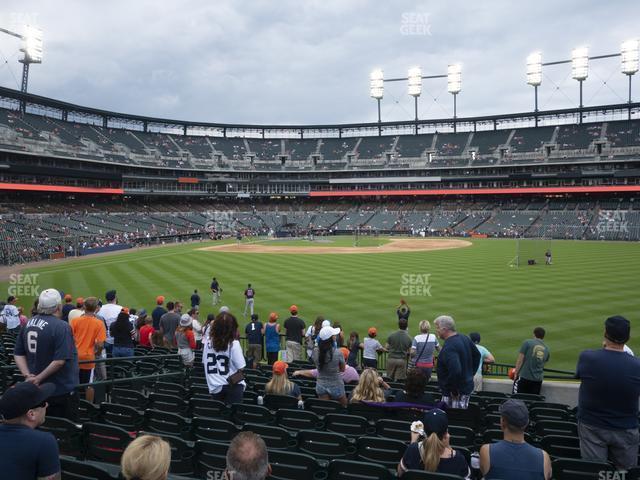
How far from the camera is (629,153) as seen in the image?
81562mm

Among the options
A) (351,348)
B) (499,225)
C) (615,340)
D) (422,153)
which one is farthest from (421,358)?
(422,153)

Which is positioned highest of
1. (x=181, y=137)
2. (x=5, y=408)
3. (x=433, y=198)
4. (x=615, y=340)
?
(x=181, y=137)

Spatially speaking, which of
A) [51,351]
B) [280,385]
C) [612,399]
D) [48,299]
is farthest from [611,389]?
[48,299]

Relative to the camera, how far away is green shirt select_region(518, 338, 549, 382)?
31.6ft

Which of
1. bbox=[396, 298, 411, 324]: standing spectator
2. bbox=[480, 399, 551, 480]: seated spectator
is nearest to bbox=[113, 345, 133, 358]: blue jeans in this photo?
bbox=[396, 298, 411, 324]: standing spectator

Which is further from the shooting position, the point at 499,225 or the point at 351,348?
the point at 499,225

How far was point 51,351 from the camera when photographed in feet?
21.1

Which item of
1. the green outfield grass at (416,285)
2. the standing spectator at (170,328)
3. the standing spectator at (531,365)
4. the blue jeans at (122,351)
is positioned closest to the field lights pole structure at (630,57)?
the green outfield grass at (416,285)

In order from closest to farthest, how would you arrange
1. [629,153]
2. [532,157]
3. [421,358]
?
[421,358], [629,153], [532,157]

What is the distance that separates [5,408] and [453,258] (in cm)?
4399

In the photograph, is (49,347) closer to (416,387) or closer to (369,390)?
(369,390)

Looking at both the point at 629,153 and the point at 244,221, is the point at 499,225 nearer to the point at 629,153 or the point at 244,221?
the point at 629,153

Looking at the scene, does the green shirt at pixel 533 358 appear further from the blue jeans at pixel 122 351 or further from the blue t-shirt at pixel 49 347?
the blue jeans at pixel 122 351

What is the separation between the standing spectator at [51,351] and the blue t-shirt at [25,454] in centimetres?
287
